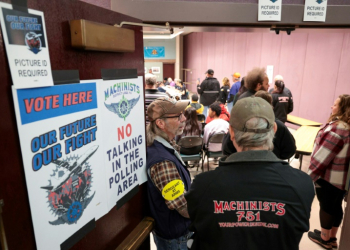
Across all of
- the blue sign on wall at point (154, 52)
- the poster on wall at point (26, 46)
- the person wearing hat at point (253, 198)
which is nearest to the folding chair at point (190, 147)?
the person wearing hat at point (253, 198)

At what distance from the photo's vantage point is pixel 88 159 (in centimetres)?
89

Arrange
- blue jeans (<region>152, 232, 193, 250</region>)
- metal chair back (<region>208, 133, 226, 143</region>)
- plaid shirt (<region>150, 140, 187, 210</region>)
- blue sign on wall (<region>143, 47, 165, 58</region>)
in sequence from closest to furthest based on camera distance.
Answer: plaid shirt (<region>150, 140, 187, 210</region>)
blue jeans (<region>152, 232, 193, 250</region>)
metal chair back (<region>208, 133, 226, 143</region>)
blue sign on wall (<region>143, 47, 165, 58</region>)

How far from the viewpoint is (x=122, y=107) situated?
1047 mm

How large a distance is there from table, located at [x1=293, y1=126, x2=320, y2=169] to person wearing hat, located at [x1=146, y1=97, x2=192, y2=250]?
2343 mm

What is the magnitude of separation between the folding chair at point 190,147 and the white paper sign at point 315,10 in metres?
2.20

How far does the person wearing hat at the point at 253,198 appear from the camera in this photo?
2.98 feet

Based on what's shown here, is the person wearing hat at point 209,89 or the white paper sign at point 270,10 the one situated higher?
the white paper sign at point 270,10

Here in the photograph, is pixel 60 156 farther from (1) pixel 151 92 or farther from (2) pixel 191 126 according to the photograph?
(2) pixel 191 126

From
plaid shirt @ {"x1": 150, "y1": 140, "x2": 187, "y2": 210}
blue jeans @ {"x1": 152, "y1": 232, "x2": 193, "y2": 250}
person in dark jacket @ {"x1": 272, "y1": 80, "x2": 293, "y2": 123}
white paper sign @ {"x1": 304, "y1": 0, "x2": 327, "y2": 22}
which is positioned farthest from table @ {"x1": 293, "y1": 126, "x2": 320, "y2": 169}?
plaid shirt @ {"x1": 150, "y1": 140, "x2": 187, "y2": 210}

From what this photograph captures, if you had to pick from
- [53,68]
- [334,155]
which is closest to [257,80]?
[334,155]

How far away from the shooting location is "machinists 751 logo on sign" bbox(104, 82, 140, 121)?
967 mm

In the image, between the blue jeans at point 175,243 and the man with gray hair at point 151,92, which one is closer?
the blue jeans at point 175,243

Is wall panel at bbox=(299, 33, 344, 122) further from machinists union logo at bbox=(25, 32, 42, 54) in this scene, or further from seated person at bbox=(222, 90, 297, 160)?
machinists union logo at bbox=(25, 32, 42, 54)

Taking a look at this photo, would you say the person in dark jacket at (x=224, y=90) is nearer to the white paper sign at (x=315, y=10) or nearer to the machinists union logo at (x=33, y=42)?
the white paper sign at (x=315, y=10)
